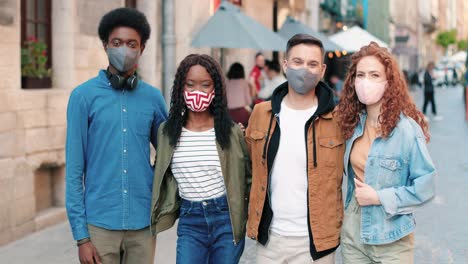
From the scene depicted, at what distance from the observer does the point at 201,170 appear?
4.01m

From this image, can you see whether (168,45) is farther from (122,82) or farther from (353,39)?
(353,39)

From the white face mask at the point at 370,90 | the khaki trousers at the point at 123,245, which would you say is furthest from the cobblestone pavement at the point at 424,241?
the white face mask at the point at 370,90

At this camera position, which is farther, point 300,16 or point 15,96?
point 300,16

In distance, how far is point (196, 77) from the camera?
13.2 ft

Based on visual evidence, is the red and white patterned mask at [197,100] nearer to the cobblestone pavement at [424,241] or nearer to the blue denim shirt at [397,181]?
the blue denim shirt at [397,181]

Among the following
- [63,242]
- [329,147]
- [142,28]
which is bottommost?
[63,242]

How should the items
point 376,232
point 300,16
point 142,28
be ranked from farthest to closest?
point 300,16
point 142,28
point 376,232

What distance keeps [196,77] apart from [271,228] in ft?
2.85

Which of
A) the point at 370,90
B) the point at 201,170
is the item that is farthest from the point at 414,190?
the point at 201,170

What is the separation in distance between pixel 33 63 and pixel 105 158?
4831 mm

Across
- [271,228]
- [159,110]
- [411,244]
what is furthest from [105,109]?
[411,244]

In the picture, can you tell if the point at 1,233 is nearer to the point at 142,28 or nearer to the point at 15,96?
the point at 15,96

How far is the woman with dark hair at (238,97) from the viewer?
12320 millimetres

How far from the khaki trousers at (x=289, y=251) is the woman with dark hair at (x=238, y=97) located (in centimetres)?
822
